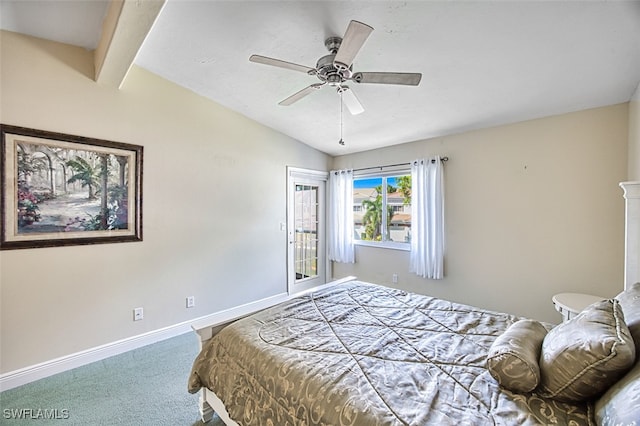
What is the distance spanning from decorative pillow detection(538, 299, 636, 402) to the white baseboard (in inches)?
64.8

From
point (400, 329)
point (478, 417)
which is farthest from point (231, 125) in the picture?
point (478, 417)

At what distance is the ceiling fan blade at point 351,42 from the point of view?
141 cm

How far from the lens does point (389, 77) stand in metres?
1.83

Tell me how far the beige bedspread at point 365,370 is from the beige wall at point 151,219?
1646 mm

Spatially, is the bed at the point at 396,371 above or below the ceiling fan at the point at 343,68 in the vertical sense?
below

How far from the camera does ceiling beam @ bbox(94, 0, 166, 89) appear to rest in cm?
172

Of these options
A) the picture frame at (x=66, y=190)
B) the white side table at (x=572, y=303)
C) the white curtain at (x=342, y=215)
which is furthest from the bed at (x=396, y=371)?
the white curtain at (x=342, y=215)

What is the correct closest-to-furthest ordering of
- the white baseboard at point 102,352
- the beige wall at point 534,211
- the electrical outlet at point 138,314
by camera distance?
the white baseboard at point 102,352
the beige wall at point 534,211
the electrical outlet at point 138,314

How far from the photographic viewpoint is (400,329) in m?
1.67

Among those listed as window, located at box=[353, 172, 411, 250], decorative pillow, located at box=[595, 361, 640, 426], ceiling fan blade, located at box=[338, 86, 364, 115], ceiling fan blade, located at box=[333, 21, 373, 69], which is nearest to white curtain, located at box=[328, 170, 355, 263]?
window, located at box=[353, 172, 411, 250]

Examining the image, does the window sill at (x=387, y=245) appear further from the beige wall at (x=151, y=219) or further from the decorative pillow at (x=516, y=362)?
the decorative pillow at (x=516, y=362)

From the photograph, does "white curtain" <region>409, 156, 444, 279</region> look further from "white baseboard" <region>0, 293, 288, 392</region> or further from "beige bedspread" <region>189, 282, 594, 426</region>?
"white baseboard" <region>0, 293, 288, 392</region>

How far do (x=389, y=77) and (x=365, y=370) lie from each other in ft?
5.70

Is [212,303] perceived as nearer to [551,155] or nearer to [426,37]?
[426,37]
